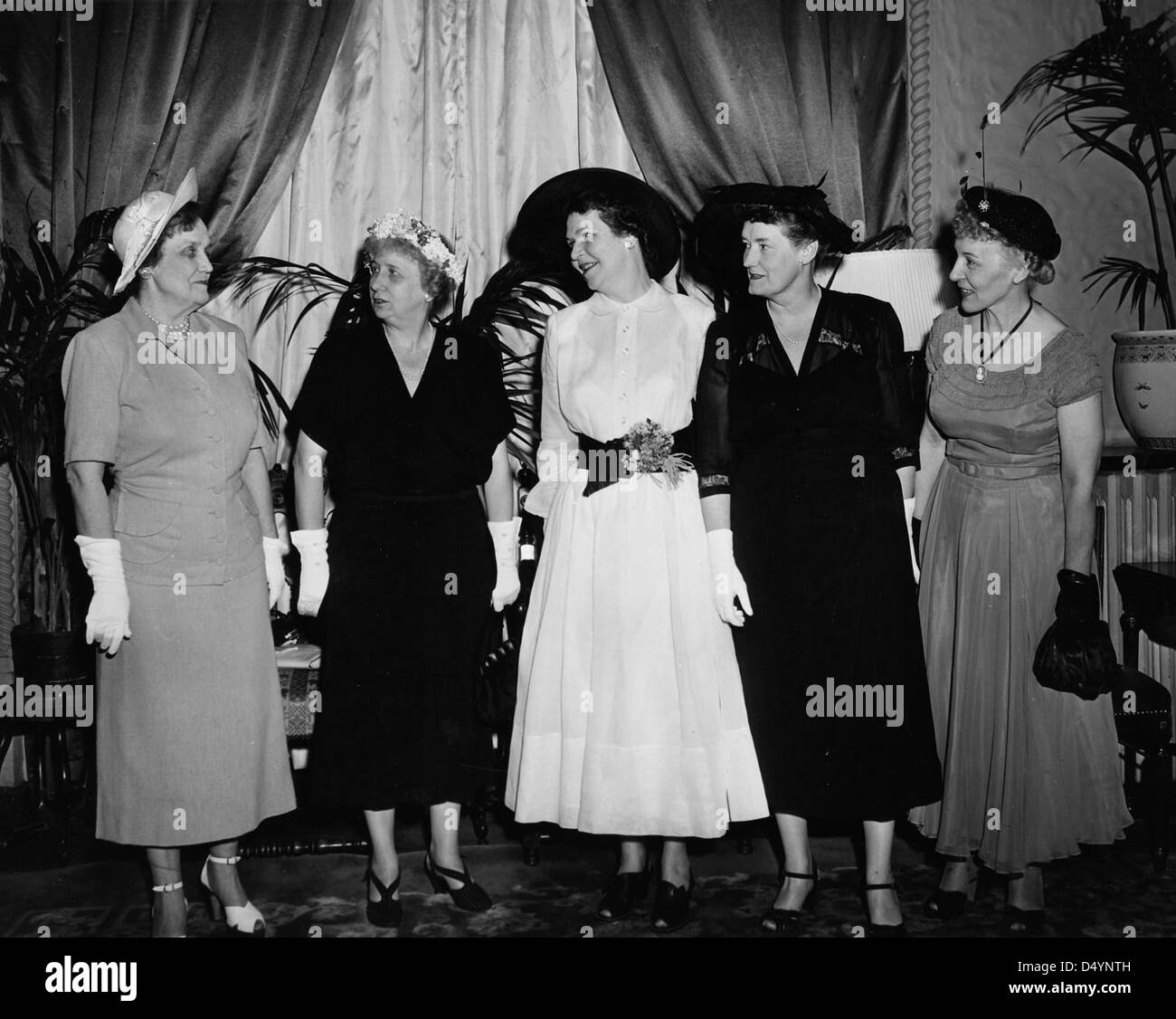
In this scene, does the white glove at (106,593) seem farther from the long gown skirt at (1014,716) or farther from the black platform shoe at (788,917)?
the long gown skirt at (1014,716)

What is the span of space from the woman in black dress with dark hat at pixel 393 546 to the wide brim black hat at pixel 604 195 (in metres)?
0.37

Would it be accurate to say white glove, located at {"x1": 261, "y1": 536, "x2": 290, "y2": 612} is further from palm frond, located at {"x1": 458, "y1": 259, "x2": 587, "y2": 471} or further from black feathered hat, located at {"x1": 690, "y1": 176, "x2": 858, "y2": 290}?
black feathered hat, located at {"x1": 690, "y1": 176, "x2": 858, "y2": 290}

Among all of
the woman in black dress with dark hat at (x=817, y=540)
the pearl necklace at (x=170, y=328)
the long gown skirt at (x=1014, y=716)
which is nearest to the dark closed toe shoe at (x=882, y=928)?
the woman in black dress with dark hat at (x=817, y=540)

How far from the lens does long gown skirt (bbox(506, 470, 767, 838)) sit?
301cm

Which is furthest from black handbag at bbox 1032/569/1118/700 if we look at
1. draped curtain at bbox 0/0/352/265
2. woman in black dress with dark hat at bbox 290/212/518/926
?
draped curtain at bbox 0/0/352/265

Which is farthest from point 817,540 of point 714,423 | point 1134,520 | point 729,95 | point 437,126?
point 437,126

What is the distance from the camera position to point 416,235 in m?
3.10

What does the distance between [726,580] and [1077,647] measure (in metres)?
0.90

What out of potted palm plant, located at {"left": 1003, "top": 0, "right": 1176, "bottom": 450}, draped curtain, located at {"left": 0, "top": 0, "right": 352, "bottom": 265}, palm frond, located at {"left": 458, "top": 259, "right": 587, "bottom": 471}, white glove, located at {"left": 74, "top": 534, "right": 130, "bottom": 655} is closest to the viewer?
white glove, located at {"left": 74, "top": 534, "right": 130, "bottom": 655}

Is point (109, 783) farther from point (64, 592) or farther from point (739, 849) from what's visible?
point (739, 849)

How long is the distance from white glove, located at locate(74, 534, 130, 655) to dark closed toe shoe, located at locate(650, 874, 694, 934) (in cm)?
156

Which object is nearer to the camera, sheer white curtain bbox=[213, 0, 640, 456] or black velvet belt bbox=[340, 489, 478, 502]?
black velvet belt bbox=[340, 489, 478, 502]

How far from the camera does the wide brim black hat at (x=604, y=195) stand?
3.17 m

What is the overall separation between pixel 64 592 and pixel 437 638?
1.69 m
